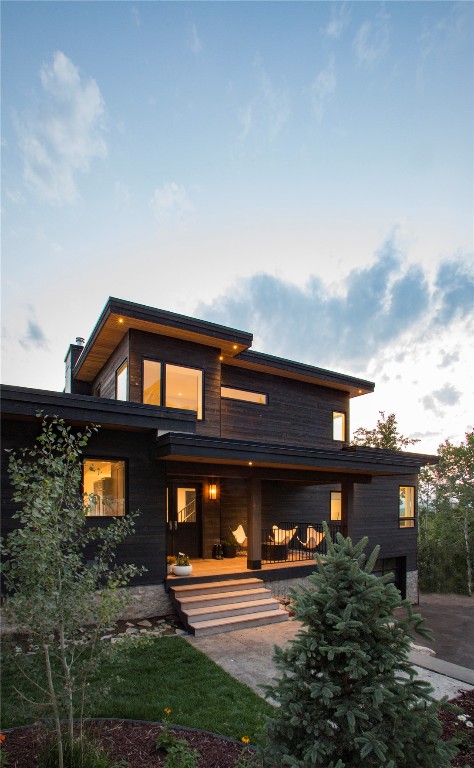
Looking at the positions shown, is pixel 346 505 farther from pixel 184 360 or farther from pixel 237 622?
pixel 184 360

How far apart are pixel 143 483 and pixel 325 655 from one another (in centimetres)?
672

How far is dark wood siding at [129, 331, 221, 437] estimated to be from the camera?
10.1 meters

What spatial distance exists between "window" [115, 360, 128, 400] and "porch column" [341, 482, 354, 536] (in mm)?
6841

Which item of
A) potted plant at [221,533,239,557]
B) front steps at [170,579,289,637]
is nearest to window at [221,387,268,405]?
potted plant at [221,533,239,557]

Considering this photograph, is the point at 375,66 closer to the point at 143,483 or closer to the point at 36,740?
the point at 143,483

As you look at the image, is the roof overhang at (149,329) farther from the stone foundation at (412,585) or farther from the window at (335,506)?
the stone foundation at (412,585)

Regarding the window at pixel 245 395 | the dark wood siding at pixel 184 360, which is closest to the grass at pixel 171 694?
the dark wood siding at pixel 184 360

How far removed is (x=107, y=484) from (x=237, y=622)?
3.66 meters

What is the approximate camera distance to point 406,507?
16.4 m

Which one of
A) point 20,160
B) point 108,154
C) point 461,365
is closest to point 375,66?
point 108,154

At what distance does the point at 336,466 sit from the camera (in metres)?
11.0

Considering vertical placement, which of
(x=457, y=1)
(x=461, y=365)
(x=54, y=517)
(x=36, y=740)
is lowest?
(x=36, y=740)

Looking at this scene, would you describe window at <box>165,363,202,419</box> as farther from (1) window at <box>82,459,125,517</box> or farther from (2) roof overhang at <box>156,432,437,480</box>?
(1) window at <box>82,459,125,517</box>

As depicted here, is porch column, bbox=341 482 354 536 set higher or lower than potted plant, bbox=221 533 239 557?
higher
